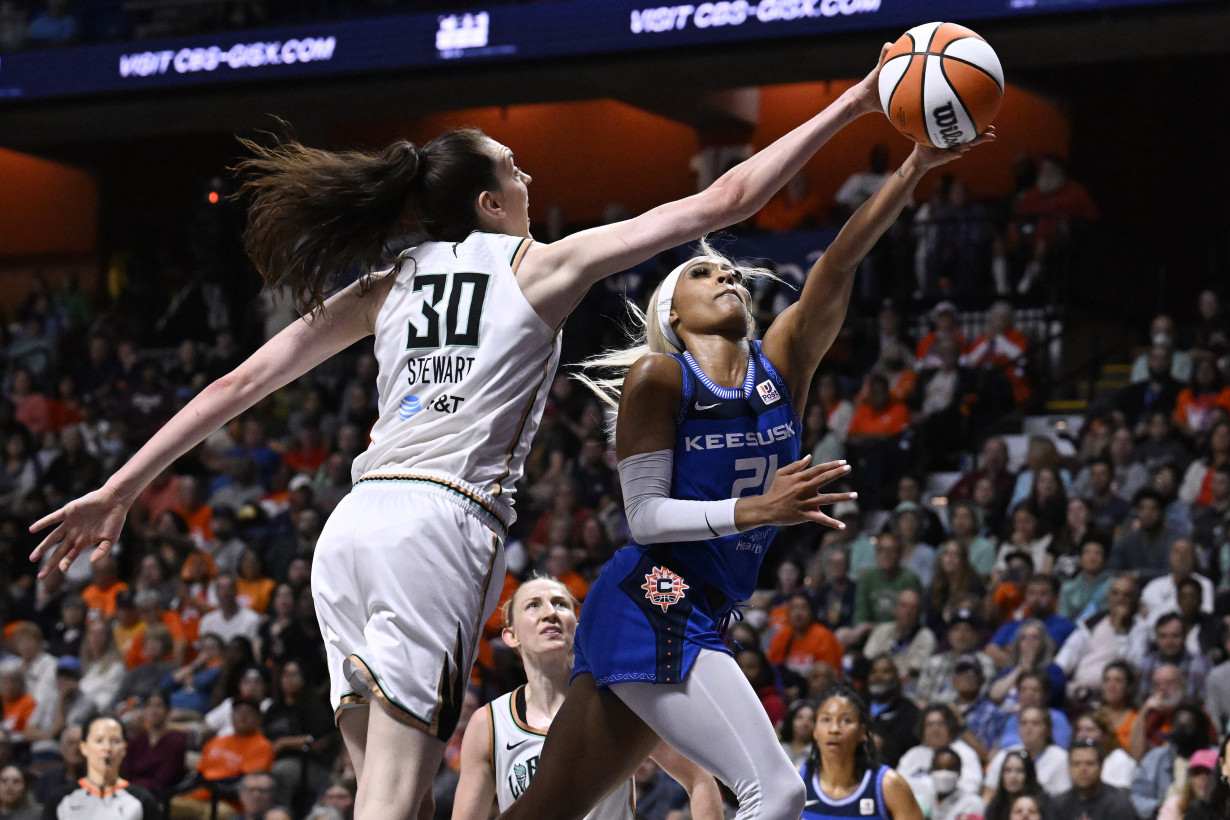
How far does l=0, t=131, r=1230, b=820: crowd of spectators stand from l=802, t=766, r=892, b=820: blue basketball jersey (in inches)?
65.9

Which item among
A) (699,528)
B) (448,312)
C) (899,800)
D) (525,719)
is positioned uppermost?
(448,312)

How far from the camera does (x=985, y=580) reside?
9.85 meters

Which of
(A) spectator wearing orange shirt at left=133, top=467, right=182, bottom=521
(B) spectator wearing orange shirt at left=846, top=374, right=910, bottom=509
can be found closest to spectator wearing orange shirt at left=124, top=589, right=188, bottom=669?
(A) spectator wearing orange shirt at left=133, top=467, right=182, bottom=521

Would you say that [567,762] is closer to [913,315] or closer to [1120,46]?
[913,315]

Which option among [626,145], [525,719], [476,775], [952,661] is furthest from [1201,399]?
[626,145]

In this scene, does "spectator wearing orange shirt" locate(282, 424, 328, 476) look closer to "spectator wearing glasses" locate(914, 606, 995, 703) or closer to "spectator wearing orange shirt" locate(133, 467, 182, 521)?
"spectator wearing orange shirt" locate(133, 467, 182, 521)

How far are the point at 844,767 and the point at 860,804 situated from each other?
0.65 feet

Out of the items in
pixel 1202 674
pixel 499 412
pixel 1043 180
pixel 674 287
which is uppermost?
pixel 1043 180

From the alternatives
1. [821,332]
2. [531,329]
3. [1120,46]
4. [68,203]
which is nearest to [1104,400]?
[1120,46]

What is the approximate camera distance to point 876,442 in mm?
11695

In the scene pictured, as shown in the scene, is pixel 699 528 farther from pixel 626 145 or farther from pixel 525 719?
pixel 626 145

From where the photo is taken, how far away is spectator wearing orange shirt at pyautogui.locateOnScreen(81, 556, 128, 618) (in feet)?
41.9

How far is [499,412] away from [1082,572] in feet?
22.8

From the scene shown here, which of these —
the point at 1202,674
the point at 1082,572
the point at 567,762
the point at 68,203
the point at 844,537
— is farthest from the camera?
the point at 68,203
